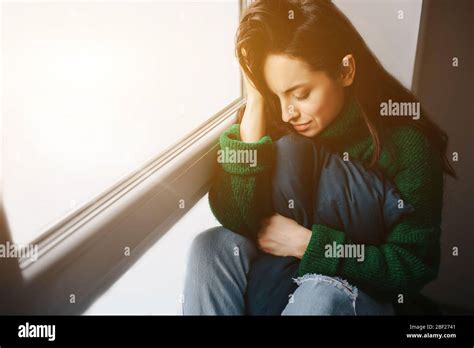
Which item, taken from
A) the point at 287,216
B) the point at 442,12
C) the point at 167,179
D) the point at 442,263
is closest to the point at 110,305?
the point at 167,179

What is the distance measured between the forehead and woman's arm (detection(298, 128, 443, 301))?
1.21 ft

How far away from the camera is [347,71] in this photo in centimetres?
163

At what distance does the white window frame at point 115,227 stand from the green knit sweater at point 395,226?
9cm

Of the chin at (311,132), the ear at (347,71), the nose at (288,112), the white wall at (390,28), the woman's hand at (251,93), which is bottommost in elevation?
the chin at (311,132)

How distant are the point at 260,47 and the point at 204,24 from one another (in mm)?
235

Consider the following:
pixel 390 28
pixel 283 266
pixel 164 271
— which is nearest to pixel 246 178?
pixel 283 266

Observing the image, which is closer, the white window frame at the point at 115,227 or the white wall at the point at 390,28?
the white window frame at the point at 115,227

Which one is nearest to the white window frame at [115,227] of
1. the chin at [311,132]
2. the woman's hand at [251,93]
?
the woman's hand at [251,93]

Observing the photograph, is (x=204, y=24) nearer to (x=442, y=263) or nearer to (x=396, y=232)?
(x=396, y=232)

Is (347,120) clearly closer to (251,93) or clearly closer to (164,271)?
(251,93)

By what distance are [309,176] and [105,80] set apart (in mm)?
775

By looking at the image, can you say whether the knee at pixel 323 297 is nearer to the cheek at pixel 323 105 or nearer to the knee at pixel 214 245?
the knee at pixel 214 245

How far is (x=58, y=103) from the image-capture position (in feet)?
5.63

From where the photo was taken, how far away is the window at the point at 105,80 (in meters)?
1.71
